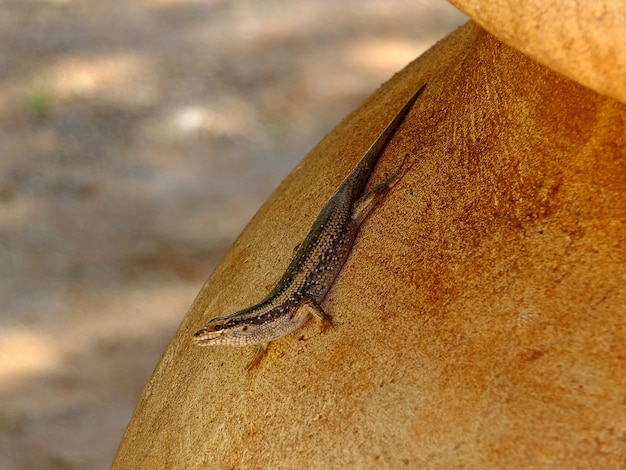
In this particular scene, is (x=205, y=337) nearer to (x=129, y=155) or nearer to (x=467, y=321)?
(x=467, y=321)

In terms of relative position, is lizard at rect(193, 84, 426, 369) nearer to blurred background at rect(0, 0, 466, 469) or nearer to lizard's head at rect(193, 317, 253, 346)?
lizard's head at rect(193, 317, 253, 346)

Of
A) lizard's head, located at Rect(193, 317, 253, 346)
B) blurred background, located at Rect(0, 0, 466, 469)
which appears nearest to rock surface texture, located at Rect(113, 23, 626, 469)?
lizard's head, located at Rect(193, 317, 253, 346)

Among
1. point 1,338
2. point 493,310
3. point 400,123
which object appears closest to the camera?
point 493,310

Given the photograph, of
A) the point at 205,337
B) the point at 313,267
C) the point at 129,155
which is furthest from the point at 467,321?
the point at 129,155

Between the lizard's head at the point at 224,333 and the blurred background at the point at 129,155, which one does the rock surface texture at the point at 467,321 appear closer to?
the lizard's head at the point at 224,333

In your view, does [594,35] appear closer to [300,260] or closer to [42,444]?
[300,260]

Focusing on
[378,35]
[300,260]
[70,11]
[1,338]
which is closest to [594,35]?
[300,260]

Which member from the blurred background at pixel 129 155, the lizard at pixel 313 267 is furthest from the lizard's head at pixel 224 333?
the blurred background at pixel 129 155
